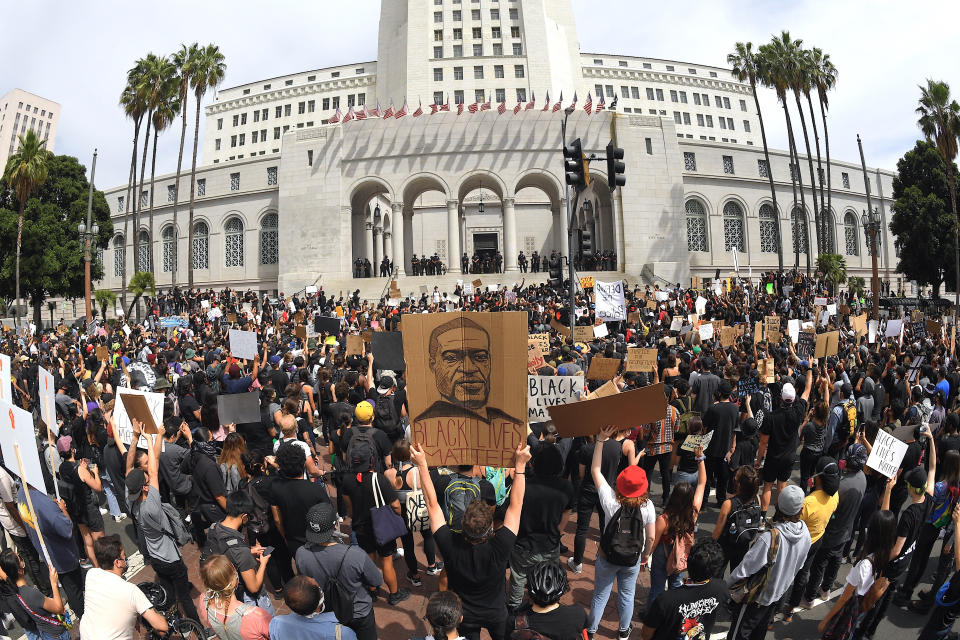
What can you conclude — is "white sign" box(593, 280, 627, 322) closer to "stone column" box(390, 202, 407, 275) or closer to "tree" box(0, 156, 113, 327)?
"stone column" box(390, 202, 407, 275)

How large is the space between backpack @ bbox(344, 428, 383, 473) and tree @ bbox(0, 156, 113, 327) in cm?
4011

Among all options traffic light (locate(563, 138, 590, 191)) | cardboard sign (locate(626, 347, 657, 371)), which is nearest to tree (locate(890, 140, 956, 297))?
traffic light (locate(563, 138, 590, 191))

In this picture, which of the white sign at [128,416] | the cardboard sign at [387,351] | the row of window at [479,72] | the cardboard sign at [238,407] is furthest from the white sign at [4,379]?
the row of window at [479,72]

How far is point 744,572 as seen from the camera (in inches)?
180

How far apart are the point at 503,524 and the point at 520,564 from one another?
0.85 m

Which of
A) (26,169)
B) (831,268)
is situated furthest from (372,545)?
(831,268)

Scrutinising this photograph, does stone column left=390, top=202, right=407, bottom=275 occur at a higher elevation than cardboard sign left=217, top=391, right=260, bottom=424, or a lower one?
higher

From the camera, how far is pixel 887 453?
5.36 m

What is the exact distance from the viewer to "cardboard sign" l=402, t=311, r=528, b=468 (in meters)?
4.61

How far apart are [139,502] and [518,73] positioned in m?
Result: 59.7

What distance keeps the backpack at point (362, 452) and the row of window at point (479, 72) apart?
5739cm

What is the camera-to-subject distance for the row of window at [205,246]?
151 feet

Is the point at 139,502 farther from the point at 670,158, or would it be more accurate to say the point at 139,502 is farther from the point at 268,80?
the point at 268,80

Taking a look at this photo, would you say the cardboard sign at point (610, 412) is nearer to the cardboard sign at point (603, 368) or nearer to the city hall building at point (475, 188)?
the cardboard sign at point (603, 368)
